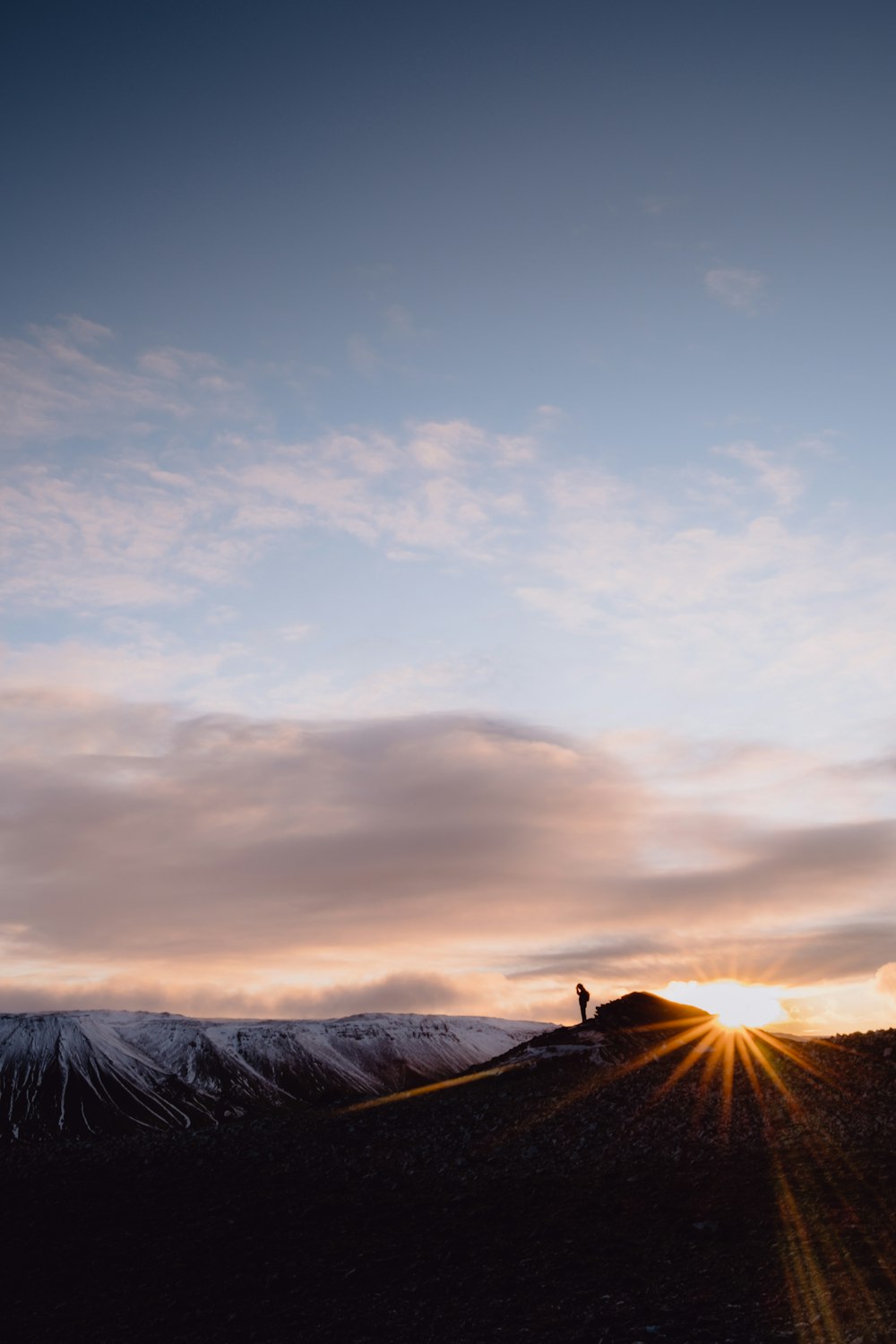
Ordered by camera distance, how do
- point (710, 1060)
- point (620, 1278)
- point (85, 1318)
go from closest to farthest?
point (620, 1278) → point (85, 1318) → point (710, 1060)

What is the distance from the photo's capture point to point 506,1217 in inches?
903

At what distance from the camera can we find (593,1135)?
28.0 m

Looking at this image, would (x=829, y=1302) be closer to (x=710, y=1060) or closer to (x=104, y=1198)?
(x=710, y=1060)

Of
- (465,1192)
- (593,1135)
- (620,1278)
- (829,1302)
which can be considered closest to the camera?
(829,1302)

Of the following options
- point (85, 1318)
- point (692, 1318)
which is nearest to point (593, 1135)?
point (692, 1318)

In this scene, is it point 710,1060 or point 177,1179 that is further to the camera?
point 710,1060

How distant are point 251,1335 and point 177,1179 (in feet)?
40.5

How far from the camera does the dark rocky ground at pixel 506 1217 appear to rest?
1716 cm

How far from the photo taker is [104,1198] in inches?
1109

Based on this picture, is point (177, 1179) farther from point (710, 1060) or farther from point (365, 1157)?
point (710, 1060)

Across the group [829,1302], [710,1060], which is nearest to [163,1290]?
[829,1302]

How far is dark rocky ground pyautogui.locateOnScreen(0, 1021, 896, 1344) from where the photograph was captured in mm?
17156

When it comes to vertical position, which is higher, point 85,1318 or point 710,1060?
point 710,1060

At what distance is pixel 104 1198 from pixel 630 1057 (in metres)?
18.4
